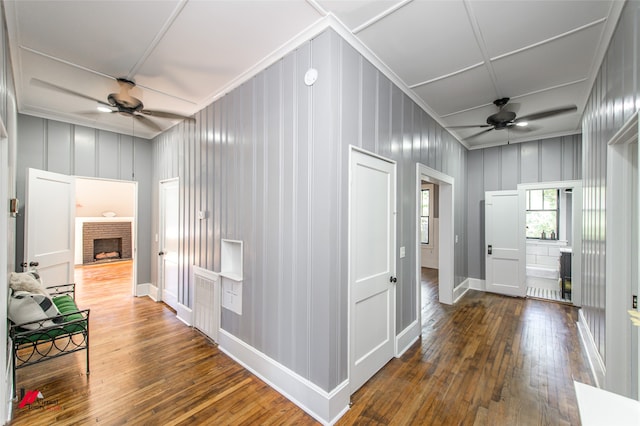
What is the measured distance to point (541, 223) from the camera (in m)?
6.80

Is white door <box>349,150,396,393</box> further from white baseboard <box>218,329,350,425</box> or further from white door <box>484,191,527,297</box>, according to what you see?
white door <box>484,191,527,297</box>

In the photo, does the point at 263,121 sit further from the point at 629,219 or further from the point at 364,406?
the point at 629,219

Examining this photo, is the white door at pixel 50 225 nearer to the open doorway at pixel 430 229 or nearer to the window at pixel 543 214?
the open doorway at pixel 430 229

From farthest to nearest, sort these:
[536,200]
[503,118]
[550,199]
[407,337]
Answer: [536,200]
[550,199]
[503,118]
[407,337]

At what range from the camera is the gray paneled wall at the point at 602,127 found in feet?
5.44

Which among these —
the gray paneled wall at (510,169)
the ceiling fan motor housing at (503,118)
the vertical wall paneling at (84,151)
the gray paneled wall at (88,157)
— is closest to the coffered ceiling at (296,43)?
the ceiling fan motor housing at (503,118)

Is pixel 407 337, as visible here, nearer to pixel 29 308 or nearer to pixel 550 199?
pixel 29 308

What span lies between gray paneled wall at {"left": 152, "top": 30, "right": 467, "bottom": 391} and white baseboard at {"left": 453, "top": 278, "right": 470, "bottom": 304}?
1921 mm

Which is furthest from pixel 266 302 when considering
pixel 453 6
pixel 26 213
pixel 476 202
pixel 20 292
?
pixel 476 202

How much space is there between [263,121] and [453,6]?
1750 millimetres

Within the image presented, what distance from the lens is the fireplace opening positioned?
8.33m

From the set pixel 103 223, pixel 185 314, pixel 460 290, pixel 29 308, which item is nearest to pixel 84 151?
pixel 29 308

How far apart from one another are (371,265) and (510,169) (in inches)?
179

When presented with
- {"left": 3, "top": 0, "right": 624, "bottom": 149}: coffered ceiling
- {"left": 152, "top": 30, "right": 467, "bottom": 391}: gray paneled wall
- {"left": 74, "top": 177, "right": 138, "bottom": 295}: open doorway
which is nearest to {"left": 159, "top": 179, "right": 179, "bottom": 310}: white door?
{"left": 152, "top": 30, "right": 467, "bottom": 391}: gray paneled wall
